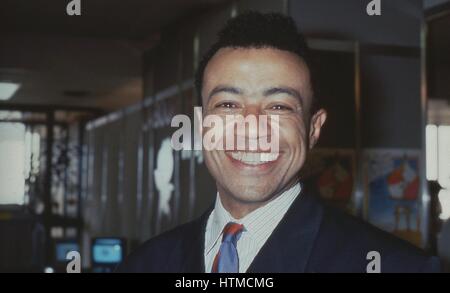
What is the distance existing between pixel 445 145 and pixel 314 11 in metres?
0.60

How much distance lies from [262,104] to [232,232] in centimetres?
24

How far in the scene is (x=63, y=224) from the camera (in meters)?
4.63

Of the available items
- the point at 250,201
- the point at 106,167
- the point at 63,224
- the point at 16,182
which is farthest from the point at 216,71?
the point at 63,224

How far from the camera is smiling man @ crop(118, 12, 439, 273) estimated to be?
1.19m

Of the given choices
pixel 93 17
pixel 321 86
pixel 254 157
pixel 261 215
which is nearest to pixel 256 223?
pixel 261 215

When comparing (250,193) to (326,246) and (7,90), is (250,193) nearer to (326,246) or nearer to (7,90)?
(326,246)

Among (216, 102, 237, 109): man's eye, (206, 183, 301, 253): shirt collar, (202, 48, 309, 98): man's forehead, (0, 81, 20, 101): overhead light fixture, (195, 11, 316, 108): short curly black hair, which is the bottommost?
(206, 183, 301, 253): shirt collar

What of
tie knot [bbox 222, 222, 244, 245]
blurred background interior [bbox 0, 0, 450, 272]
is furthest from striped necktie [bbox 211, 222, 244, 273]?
blurred background interior [bbox 0, 0, 450, 272]

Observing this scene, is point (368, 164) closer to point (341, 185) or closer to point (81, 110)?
point (341, 185)

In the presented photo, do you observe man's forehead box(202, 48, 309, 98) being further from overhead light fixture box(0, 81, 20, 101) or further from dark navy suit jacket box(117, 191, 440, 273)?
overhead light fixture box(0, 81, 20, 101)

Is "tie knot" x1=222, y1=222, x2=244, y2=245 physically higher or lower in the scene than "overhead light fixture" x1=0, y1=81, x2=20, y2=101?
lower

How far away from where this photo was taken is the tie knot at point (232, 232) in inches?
48.6

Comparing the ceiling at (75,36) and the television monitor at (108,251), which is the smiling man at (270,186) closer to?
the ceiling at (75,36)

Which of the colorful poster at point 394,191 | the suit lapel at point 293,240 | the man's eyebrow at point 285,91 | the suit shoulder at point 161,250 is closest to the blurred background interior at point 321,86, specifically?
the colorful poster at point 394,191
